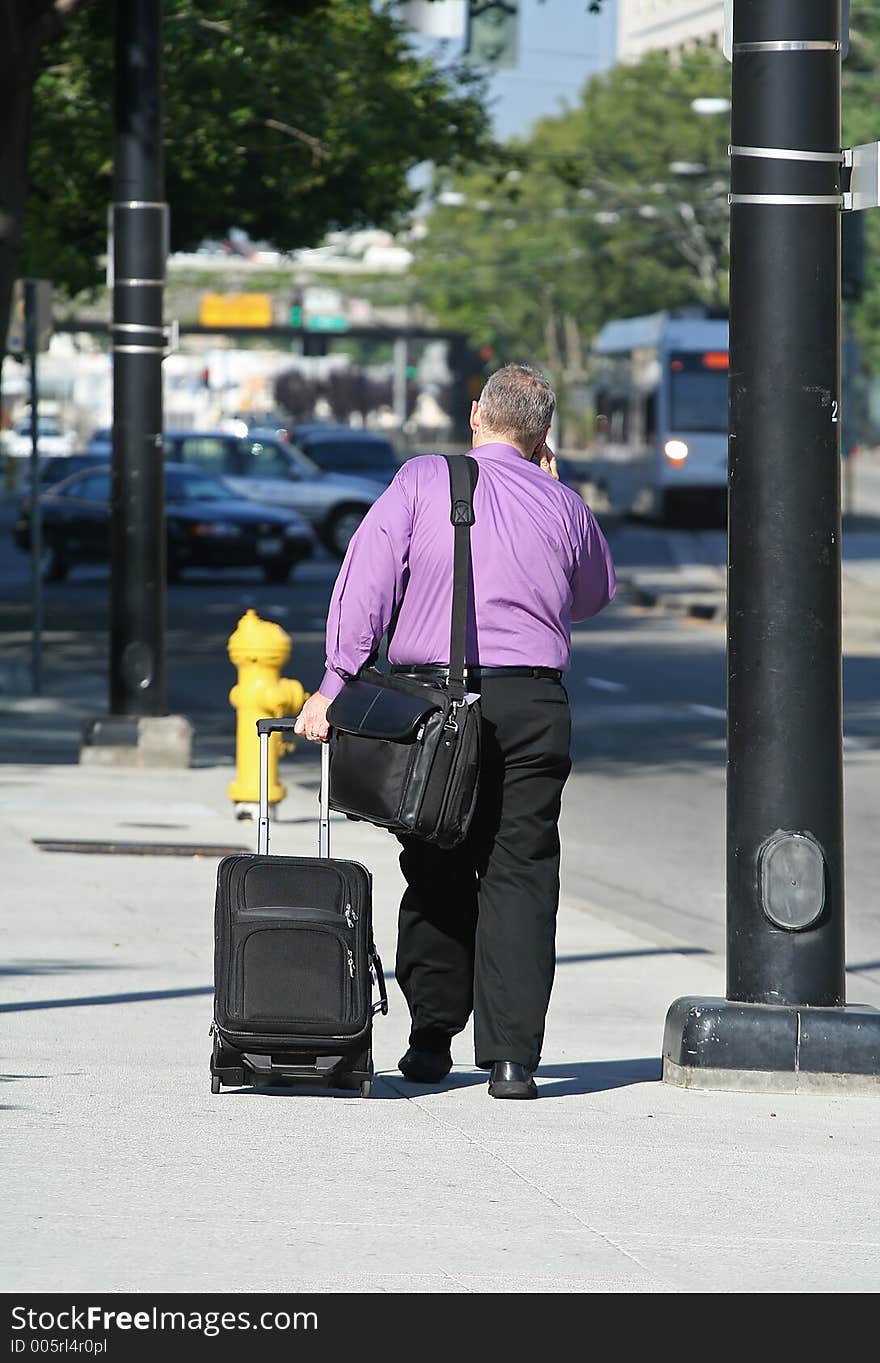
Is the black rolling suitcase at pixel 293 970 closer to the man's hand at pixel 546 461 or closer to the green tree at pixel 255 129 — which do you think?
the man's hand at pixel 546 461

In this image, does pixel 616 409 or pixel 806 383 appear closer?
pixel 806 383

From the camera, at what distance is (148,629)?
541 inches

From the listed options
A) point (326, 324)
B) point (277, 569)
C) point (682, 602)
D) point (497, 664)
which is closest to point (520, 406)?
point (497, 664)

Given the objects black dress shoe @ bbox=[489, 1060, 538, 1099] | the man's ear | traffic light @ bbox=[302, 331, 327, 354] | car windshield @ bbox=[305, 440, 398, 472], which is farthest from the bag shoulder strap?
traffic light @ bbox=[302, 331, 327, 354]

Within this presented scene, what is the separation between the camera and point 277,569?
30781 millimetres

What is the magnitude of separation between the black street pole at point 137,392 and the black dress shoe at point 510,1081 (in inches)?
309

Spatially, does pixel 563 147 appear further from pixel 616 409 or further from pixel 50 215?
pixel 50 215

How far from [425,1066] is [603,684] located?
13125 millimetres

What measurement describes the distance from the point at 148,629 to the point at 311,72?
528 inches

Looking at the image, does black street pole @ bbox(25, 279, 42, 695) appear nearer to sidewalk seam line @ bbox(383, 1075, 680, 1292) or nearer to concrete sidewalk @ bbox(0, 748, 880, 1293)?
concrete sidewalk @ bbox(0, 748, 880, 1293)

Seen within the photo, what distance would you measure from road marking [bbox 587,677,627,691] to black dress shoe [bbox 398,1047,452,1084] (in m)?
12.7

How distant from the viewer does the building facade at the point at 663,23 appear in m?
118

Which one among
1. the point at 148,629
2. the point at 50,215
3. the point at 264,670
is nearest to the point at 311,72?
the point at 50,215
